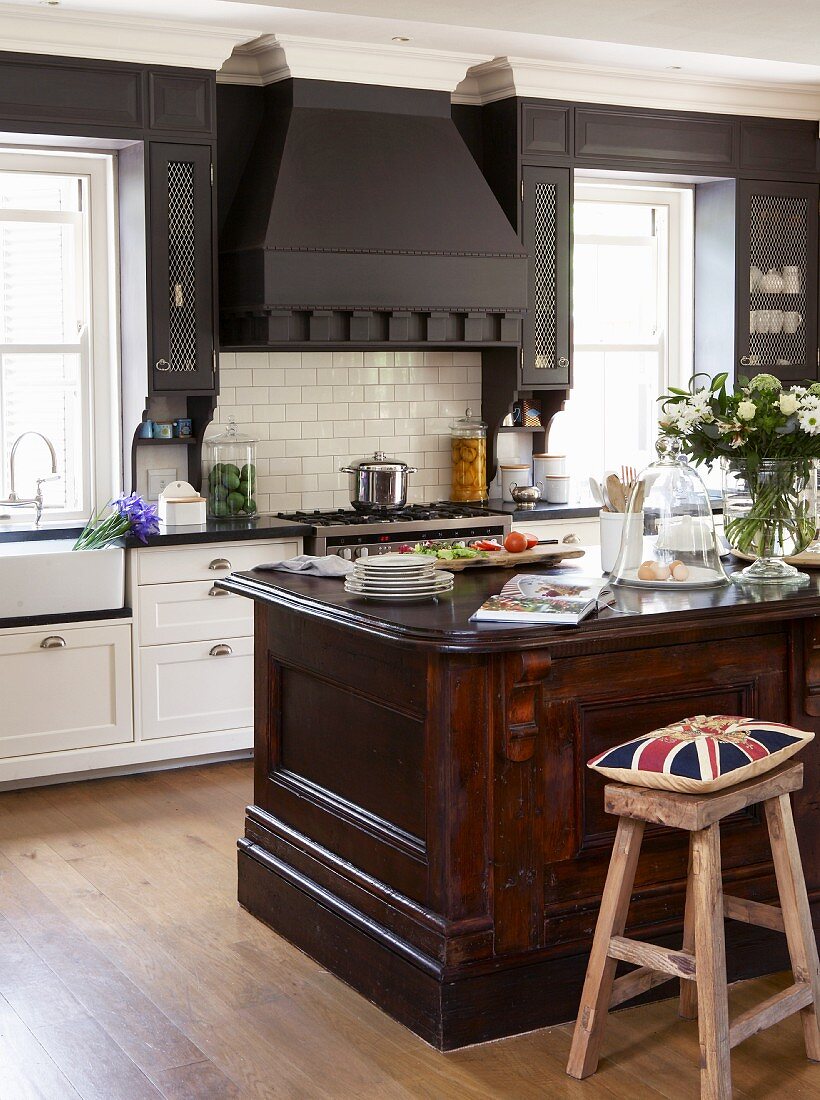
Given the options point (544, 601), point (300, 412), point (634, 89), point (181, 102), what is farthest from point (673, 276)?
point (544, 601)

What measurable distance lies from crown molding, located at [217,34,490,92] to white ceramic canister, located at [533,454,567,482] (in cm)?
180

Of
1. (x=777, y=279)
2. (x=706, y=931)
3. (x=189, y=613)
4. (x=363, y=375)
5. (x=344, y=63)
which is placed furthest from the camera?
(x=777, y=279)

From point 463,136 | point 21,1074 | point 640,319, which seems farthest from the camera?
point 640,319

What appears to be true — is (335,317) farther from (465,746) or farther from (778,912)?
(778,912)

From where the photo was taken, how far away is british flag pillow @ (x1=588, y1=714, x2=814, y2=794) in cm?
277

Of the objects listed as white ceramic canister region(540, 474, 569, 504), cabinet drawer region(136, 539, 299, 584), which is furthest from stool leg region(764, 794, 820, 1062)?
white ceramic canister region(540, 474, 569, 504)

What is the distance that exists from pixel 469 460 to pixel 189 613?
1752 millimetres

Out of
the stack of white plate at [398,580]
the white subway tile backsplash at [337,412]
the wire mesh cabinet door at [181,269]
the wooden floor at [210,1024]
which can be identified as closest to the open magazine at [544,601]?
the stack of white plate at [398,580]

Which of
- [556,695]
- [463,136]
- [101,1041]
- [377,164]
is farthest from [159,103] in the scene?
[101,1041]

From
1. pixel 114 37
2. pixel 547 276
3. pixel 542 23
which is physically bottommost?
pixel 547 276

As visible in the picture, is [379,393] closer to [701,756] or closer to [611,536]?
[611,536]

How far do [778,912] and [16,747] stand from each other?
3.12 meters

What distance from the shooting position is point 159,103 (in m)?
5.48

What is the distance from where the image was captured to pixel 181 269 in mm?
5641
